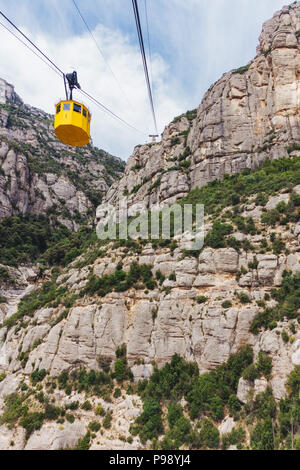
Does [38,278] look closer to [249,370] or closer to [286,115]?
[249,370]

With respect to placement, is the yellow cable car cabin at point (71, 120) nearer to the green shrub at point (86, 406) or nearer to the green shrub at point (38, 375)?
the green shrub at point (86, 406)

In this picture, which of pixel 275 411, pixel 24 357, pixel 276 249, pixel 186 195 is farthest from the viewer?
pixel 186 195

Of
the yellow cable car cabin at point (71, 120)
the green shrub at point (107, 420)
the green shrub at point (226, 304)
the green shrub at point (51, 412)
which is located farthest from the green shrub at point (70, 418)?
the yellow cable car cabin at point (71, 120)

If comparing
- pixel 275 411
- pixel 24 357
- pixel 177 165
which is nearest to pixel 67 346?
pixel 24 357

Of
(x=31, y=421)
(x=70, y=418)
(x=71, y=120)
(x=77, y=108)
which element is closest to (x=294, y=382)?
(x=70, y=418)

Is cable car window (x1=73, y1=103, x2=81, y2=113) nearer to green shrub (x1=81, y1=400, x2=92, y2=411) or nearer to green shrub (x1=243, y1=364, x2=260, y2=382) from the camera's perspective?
green shrub (x1=243, y1=364, x2=260, y2=382)

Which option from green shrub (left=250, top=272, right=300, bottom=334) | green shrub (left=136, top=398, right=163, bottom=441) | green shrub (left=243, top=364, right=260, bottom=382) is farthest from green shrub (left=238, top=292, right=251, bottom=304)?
green shrub (left=136, top=398, right=163, bottom=441)

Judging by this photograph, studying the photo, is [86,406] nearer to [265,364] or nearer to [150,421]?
[150,421]
